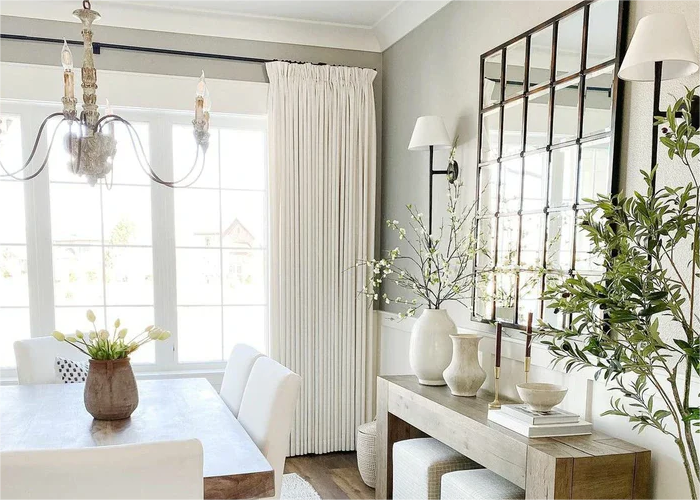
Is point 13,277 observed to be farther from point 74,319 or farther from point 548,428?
point 548,428

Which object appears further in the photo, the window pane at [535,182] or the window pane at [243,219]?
the window pane at [243,219]

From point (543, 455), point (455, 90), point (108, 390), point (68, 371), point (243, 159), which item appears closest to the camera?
point (543, 455)

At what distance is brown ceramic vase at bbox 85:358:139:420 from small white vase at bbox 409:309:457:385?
4.26ft

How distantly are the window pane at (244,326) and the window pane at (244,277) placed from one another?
0.06 m

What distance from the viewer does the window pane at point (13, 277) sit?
3469mm

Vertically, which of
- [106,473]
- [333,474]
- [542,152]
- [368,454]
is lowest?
[333,474]

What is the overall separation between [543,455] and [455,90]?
75.8 inches

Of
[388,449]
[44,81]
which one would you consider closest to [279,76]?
[44,81]

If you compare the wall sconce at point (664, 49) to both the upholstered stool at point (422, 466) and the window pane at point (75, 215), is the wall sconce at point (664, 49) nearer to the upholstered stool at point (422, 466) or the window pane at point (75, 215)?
the upholstered stool at point (422, 466)

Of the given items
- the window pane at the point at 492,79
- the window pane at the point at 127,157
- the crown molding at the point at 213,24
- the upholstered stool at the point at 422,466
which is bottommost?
the upholstered stool at the point at 422,466

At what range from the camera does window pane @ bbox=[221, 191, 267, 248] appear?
3830 mm

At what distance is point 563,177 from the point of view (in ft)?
7.27

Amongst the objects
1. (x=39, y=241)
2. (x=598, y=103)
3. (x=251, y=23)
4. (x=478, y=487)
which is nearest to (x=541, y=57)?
(x=598, y=103)

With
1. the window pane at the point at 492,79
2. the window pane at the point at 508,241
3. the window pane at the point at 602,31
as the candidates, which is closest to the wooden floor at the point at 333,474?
the window pane at the point at 508,241
